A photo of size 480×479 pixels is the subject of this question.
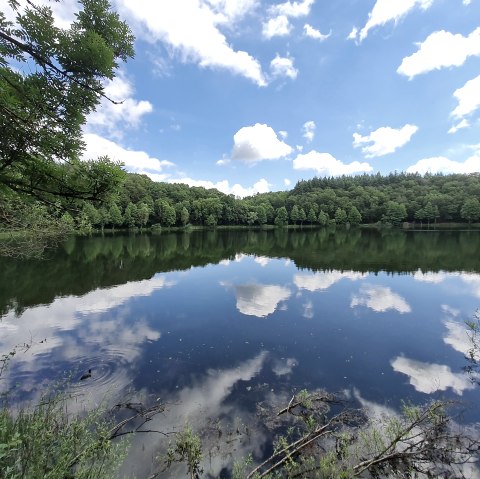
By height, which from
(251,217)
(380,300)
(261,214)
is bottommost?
(380,300)

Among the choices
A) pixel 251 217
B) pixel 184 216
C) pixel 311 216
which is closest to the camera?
pixel 184 216

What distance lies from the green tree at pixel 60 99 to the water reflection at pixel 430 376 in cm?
1301

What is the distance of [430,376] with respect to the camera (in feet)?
39.4

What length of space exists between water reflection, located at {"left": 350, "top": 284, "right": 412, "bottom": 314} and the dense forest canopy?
4004 inches

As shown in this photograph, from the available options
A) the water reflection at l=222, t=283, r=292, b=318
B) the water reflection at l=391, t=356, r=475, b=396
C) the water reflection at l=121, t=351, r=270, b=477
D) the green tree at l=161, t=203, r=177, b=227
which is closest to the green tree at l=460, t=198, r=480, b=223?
the green tree at l=161, t=203, r=177, b=227

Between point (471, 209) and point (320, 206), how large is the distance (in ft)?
215

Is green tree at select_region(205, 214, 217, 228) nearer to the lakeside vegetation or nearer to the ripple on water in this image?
the ripple on water

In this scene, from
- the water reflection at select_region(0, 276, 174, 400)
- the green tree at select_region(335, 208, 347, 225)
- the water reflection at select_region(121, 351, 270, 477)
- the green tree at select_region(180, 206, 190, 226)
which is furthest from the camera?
the green tree at select_region(335, 208, 347, 225)

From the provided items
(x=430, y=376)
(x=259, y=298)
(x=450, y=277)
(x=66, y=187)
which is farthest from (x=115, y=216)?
(x=430, y=376)

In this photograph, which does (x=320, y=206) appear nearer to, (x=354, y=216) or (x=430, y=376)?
(x=354, y=216)

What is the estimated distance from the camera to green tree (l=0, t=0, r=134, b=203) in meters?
6.44

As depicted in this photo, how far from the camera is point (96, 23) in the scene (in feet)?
24.6

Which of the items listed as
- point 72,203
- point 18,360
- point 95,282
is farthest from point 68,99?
point 95,282

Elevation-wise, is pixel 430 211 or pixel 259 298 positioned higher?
pixel 430 211
